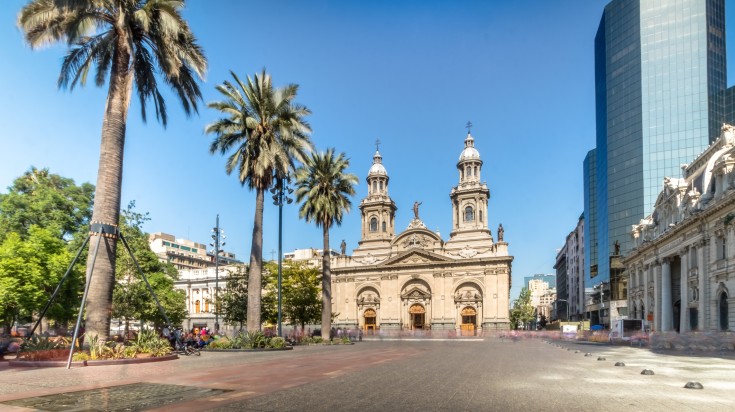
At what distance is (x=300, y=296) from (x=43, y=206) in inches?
935

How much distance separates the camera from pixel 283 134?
30.8m

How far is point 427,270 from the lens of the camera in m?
78.9

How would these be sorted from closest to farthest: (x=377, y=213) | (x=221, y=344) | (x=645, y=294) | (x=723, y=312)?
(x=221, y=344) < (x=723, y=312) < (x=645, y=294) < (x=377, y=213)

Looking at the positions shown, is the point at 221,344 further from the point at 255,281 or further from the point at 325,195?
the point at 325,195

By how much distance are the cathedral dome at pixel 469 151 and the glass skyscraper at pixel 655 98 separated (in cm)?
3261

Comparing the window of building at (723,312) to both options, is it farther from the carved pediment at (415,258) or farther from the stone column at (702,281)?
the carved pediment at (415,258)

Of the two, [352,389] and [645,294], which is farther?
[645,294]

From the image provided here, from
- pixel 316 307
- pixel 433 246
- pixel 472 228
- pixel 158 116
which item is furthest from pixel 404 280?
pixel 158 116

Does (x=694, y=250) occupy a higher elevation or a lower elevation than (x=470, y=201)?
lower

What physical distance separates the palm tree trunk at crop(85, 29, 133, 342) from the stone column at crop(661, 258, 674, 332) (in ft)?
164

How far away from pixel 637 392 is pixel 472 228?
6911cm

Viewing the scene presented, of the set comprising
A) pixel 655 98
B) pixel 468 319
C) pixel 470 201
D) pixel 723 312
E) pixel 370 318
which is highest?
pixel 655 98

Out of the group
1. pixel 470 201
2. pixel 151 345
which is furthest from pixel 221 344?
pixel 470 201

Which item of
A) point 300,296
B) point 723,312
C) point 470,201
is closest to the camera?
point 723,312
